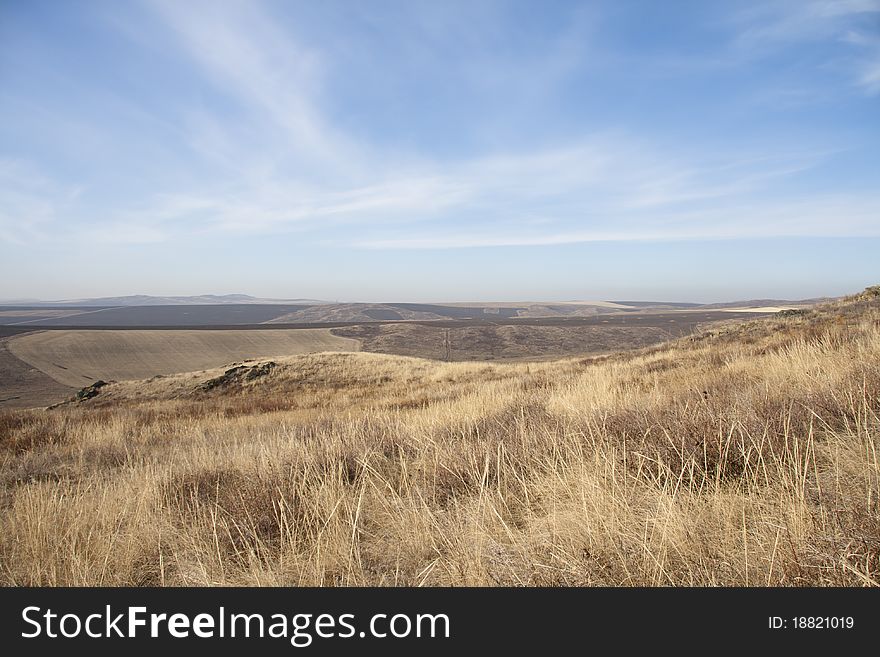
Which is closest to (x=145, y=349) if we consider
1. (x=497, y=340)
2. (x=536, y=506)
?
(x=497, y=340)

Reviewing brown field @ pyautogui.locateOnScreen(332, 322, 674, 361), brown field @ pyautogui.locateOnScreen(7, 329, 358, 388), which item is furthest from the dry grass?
brown field @ pyautogui.locateOnScreen(332, 322, 674, 361)

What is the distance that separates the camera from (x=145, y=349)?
208 ft

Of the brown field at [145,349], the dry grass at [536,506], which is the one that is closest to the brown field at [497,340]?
the brown field at [145,349]

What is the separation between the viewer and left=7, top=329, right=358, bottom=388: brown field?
5219cm

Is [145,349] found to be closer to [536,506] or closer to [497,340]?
[497,340]

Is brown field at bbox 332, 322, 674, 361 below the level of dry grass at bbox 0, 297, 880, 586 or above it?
below

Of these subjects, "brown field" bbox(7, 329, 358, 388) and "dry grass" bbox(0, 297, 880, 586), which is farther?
"brown field" bbox(7, 329, 358, 388)

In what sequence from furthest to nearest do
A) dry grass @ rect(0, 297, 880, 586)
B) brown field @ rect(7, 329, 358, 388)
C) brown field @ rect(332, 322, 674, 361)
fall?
brown field @ rect(332, 322, 674, 361) → brown field @ rect(7, 329, 358, 388) → dry grass @ rect(0, 297, 880, 586)

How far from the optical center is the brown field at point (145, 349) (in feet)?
171

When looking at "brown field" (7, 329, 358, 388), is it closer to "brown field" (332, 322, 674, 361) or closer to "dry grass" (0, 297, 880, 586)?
"brown field" (332, 322, 674, 361)

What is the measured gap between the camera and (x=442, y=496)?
3354 mm

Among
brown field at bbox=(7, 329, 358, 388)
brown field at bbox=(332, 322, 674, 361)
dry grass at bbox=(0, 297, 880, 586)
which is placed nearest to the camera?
dry grass at bbox=(0, 297, 880, 586)

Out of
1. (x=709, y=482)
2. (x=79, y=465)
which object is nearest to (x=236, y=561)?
(x=709, y=482)
